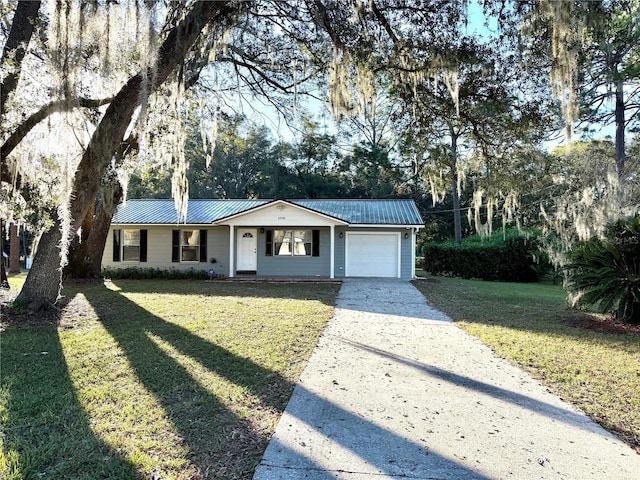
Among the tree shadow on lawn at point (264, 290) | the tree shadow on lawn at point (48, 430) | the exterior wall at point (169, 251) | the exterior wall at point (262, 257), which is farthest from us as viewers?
the exterior wall at point (169, 251)

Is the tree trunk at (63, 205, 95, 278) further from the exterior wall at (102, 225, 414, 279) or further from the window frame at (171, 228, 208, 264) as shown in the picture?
the window frame at (171, 228, 208, 264)

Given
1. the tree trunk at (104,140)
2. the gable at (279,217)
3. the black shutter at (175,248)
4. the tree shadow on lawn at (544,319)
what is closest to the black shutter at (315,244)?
the gable at (279,217)

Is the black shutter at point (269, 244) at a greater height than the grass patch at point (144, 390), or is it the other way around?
the black shutter at point (269, 244)

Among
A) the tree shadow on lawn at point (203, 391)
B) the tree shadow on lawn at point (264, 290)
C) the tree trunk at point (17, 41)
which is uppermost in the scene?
the tree trunk at point (17, 41)

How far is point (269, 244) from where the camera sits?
1672cm

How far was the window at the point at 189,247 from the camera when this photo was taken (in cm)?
1723

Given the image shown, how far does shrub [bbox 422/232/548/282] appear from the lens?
18844mm

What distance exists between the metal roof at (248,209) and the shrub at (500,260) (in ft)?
12.5

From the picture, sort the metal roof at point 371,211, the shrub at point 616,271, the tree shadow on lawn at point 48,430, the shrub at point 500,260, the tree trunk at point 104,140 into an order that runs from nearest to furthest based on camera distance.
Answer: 1. the tree shadow on lawn at point 48,430
2. the tree trunk at point 104,140
3. the shrub at point 616,271
4. the metal roof at point 371,211
5. the shrub at point 500,260

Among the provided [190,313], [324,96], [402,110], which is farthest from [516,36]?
[190,313]

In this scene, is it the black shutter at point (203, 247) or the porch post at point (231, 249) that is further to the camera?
the black shutter at point (203, 247)

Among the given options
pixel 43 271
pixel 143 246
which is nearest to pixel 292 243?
pixel 143 246

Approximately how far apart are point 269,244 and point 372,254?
14.2 ft

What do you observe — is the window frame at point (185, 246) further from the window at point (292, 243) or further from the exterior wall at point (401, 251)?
the exterior wall at point (401, 251)
